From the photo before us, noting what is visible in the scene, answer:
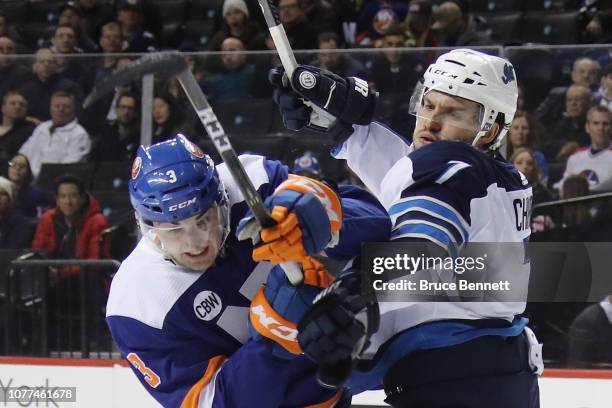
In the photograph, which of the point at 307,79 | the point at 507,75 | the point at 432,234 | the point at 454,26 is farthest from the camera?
the point at 454,26

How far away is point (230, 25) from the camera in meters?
5.75

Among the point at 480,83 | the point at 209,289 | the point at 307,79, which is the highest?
the point at 307,79

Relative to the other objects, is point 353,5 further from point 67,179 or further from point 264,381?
point 264,381

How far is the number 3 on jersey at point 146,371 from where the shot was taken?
8.60 ft

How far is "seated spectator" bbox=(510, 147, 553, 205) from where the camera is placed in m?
4.33

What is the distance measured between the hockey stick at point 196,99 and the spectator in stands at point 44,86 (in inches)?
99.5

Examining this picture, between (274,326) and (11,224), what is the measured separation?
2.66 m

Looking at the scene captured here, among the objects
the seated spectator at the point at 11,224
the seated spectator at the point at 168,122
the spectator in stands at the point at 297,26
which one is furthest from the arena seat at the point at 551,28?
the seated spectator at the point at 11,224

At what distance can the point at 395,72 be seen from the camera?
4461 mm

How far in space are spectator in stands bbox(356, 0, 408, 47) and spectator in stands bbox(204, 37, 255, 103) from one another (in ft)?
3.72

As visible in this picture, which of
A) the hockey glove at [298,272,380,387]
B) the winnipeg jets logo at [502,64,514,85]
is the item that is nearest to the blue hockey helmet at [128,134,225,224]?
the hockey glove at [298,272,380,387]

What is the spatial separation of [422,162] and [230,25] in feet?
11.6

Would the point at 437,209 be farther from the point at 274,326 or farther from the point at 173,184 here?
the point at 173,184

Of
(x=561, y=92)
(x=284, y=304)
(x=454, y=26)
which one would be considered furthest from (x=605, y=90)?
(x=284, y=304)
